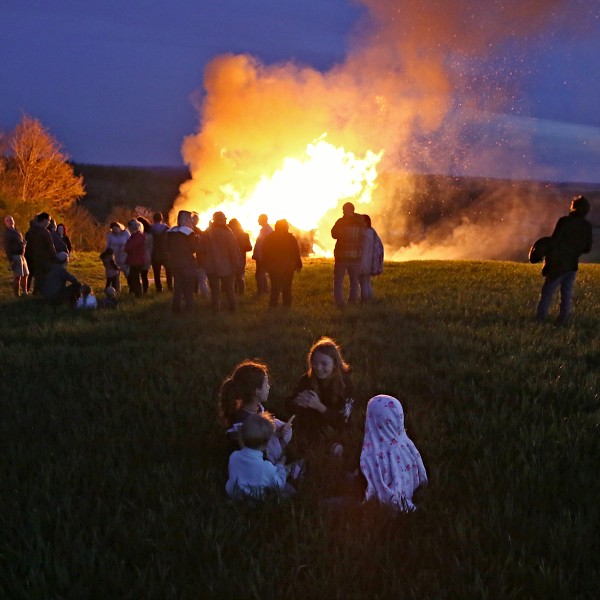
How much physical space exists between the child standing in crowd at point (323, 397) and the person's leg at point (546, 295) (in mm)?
6312

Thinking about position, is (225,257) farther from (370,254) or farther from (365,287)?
(365,287)

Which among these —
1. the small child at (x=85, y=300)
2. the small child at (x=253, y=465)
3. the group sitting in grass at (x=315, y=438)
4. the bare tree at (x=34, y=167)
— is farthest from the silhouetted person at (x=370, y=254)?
the bare tree at (x=34, y=167)

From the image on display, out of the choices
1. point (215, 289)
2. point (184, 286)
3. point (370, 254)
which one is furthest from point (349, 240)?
point (184, 286)

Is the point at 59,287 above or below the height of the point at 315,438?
above

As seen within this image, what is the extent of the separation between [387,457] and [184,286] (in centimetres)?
796

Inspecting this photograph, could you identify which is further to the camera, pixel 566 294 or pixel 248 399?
pixel 566 294

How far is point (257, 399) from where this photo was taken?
14.0ft

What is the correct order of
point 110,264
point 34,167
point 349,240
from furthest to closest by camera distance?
point 34,167
point 110,264
point 349,240

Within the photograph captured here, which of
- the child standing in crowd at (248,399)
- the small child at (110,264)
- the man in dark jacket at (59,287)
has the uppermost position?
the small child at (110,264)

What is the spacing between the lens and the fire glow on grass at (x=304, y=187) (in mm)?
22062

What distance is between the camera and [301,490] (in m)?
3.81

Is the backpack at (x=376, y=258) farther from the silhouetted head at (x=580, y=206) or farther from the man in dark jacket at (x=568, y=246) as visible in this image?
the silhouetted head at (x=580, y=206)

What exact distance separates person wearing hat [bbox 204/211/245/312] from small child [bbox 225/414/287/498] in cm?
Result: 719

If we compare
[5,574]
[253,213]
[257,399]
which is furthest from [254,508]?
[253,213]
